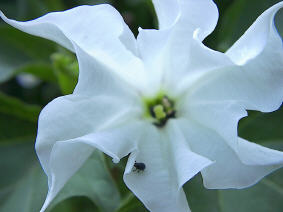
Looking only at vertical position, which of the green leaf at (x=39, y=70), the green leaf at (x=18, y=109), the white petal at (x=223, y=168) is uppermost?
the white petal at (x=223, y=168)

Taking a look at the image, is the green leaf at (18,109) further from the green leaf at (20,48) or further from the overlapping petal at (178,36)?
the overlapping petal at (178,36)

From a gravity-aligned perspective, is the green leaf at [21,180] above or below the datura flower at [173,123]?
below

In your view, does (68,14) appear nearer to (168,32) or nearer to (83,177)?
(168,32)

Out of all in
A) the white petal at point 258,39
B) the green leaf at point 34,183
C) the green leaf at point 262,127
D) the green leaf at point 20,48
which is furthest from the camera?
the green leaf at point 20,48

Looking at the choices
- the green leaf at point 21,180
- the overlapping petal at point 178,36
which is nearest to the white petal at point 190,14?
the overlapping petal at point 178,36

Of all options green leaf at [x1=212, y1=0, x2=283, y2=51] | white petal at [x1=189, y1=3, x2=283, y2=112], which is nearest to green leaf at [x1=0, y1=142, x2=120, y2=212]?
white petal at [x1=189, y1=3, x2=283, y2=112]

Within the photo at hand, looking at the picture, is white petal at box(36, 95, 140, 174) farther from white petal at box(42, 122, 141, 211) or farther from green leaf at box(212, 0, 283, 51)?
green leaf at box(212, 0, 283, 51)

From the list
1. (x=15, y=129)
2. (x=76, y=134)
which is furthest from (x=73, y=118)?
(x=15, y=129)

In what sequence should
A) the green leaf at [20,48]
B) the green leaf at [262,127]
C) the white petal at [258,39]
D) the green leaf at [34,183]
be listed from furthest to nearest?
1. the green leaf at [20,48]
2. the green leaf at [262,127]
3. the green leaf at [34,183]
4. the white petal at [258,39]
